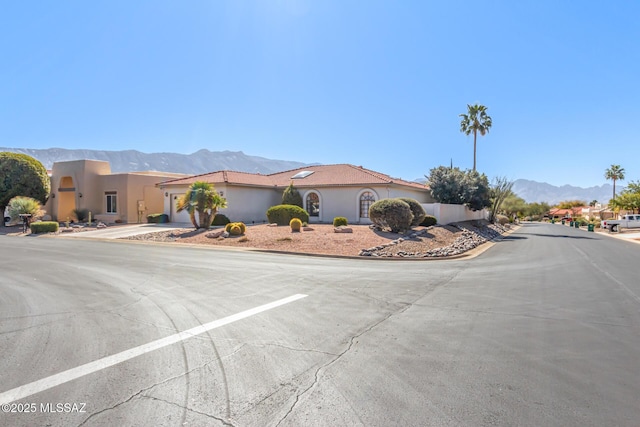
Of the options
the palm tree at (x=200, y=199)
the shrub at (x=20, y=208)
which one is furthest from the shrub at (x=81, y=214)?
the palm tree at (x=200, y=199)

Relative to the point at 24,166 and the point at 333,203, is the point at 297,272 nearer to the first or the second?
the point at 333,203

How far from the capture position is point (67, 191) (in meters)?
36.2

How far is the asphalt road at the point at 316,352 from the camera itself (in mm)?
3559

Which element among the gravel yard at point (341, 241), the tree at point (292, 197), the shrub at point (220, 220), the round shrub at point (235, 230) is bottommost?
the gravel yard at point (341, 241)

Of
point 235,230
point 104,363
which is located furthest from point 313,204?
point 104,363

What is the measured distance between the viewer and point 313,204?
31406 mm

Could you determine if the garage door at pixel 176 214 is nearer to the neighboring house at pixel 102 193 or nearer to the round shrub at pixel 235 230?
the neighboring house at pixel 102 193

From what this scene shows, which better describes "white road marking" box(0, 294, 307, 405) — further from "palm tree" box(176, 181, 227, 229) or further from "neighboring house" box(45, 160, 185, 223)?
"neighboring house" box(45, 160, 185, 223)

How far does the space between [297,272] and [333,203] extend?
19.1 m

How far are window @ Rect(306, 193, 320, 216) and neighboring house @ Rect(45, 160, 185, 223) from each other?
1433 cm

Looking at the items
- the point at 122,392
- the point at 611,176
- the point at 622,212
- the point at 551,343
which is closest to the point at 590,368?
the point at 551,343

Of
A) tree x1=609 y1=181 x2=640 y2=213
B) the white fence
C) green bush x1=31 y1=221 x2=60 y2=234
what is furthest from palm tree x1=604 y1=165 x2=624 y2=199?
green bush x1=31 y1=221 x2=60 y2=234

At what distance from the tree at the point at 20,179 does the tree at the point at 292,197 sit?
2103 centimetres

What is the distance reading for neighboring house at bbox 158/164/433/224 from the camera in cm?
2916
